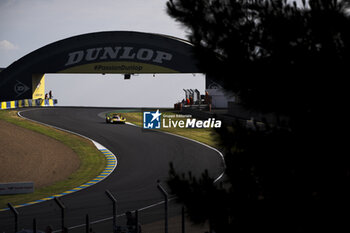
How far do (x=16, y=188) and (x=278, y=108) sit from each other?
65.9 feet

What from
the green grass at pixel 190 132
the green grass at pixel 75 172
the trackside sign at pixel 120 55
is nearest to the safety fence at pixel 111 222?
the green grass at pixel 75 172

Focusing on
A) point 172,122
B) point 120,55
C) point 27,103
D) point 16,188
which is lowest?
point 16,188

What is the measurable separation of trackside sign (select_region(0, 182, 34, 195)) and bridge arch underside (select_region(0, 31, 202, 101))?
118ft

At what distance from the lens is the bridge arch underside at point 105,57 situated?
58.2 metres

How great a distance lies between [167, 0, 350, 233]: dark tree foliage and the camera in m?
5.01

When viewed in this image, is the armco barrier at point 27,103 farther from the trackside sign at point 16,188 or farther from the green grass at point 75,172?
the trackside sign at point 16,188

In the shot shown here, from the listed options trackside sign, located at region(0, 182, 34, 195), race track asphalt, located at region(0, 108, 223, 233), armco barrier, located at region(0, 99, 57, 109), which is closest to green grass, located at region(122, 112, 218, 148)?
race track asphalt, located at region(0, 108, 223, 233)

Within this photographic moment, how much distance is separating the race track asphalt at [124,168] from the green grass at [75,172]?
1.22 meters

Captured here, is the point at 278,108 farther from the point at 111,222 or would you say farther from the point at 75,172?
the point at 75,172

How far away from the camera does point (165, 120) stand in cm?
5003

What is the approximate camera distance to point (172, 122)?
49062 millimetres

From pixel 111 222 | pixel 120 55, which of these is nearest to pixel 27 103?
pixel 120 55

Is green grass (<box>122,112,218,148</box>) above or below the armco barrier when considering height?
below

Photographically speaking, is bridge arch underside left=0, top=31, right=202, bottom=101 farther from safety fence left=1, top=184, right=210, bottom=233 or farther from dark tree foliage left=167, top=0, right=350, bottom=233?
dark tree foliage left=167, top=0, right=350, bottom=233
